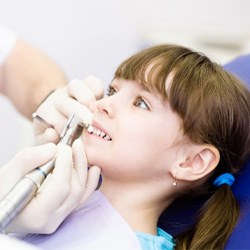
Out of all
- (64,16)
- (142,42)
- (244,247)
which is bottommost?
(244,247)

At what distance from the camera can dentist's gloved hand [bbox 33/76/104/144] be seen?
1.18 meters

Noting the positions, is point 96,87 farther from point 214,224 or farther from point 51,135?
point 214,224

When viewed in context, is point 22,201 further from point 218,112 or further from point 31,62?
point 31,62

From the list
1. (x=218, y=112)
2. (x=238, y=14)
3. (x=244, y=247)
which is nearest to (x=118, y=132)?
(x=218, y=112)

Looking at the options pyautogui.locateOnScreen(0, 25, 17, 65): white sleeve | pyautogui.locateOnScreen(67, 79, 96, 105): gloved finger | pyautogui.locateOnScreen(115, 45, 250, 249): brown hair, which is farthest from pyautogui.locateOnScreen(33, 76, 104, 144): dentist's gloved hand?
pyautogui.locateOnScreen(0, 25, 17, 65): white sleeve

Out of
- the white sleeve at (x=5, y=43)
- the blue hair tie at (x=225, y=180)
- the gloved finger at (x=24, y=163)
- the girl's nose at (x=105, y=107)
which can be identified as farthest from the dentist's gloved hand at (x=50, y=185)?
the white sleeve at (x=5, y=43)

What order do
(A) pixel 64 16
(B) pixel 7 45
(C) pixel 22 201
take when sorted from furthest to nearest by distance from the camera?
(A) pixel 64 16
(B) pixel 7 45
(C) pixel 22 201

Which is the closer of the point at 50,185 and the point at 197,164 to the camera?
the point at 50,185

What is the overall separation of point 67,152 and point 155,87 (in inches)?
10.3

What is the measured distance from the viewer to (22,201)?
2.88ft

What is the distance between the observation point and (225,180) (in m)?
1.16

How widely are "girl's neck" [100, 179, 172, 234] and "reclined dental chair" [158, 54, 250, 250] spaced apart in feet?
0.33

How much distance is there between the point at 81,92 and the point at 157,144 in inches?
10.3

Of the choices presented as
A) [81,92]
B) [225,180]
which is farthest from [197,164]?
[81,92]
